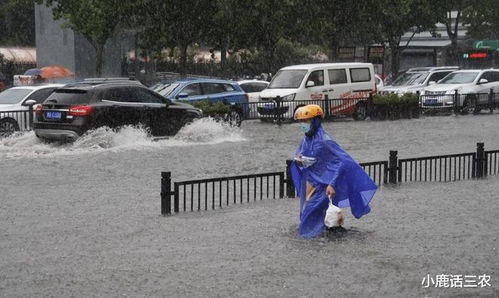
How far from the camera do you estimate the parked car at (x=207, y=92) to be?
86.0ft

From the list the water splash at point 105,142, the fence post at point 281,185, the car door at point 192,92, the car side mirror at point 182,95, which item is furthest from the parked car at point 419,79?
the fence post at point 281,185

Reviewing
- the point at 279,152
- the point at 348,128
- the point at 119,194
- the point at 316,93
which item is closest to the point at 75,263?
the point at 119,194

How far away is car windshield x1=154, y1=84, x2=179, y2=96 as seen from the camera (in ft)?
85.4

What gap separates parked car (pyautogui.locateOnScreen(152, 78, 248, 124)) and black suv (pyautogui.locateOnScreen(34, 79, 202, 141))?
11.0ft

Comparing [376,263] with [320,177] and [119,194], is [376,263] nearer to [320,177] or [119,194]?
[320,177]

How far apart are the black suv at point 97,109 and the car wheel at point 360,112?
1005 centimetres

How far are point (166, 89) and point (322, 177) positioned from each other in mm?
16688

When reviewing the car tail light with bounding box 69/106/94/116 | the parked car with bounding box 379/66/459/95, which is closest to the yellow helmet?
the car tail light with bounding box 69/106/94/116

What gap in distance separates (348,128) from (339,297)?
19853 mm

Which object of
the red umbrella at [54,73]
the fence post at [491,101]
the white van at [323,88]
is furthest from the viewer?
the red umbrella at [54,73]

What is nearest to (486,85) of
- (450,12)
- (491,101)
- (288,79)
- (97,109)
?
(491,101)

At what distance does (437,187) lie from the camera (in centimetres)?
1472

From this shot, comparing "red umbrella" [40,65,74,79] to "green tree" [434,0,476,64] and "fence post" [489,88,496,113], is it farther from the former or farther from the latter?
"green tree" [434,0,476,64]

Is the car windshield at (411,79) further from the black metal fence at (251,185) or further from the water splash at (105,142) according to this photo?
the black metal fence at (251,185)
